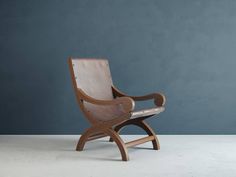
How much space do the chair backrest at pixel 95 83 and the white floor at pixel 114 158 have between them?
0.38 metres

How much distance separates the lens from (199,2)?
13.7 feet

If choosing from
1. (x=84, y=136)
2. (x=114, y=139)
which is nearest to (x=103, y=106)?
(x=84, y=136)

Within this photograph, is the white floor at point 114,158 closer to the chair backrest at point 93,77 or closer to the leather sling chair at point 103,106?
the leather sling chair at point 103,106

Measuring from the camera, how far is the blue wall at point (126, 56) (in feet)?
13.7

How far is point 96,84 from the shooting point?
3572 millimetres

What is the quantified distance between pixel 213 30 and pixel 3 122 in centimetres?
284

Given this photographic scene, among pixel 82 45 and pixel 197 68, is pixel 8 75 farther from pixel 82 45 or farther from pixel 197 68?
pixel 197 68

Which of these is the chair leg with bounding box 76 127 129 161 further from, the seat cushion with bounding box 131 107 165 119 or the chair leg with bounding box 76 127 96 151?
the seat cushion with bounding box 131 107 165 119

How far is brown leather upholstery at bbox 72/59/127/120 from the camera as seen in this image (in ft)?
10.6

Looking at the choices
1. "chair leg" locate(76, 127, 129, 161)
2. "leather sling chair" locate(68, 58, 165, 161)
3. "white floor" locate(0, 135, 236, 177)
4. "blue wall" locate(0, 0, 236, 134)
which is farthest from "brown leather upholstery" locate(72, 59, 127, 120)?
"blue wall" locate(0, 0, 236, 134)

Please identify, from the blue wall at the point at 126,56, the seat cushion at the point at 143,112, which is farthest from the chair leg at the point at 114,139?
the blue wall at the point at 126,56

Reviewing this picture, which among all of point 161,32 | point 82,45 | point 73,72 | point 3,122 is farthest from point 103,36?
point 3,122

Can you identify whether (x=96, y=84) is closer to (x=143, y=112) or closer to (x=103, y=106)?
(x=103, y=106)

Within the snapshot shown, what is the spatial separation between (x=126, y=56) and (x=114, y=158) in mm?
1608
